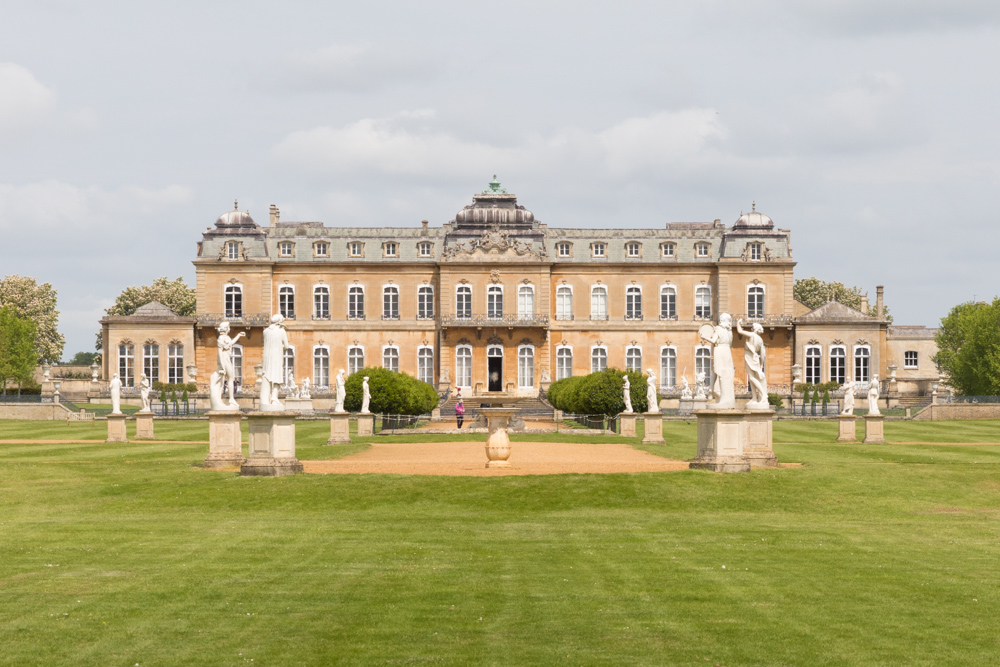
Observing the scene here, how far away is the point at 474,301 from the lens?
233 ft

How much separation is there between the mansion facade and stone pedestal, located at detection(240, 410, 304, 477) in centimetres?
4739

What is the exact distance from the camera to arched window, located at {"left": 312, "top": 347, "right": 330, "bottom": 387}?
71688 mm

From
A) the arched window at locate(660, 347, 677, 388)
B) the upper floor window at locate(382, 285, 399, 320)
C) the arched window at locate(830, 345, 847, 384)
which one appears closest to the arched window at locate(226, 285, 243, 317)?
the upper floor window at locate(382, 285, 399, 320)

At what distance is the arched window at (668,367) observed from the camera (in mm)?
71938

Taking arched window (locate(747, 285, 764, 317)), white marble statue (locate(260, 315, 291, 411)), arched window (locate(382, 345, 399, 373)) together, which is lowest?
white marble statue (locate(260, 315, 291, 411))

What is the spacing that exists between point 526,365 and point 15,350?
103ft

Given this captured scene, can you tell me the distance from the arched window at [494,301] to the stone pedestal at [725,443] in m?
47.9

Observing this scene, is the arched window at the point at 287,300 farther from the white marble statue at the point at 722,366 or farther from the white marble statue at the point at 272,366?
the white marble statue at the point at 722,366

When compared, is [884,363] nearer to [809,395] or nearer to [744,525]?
[809,395]

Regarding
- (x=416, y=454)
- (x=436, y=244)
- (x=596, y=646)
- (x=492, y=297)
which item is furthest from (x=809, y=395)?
(x=596, y=646)

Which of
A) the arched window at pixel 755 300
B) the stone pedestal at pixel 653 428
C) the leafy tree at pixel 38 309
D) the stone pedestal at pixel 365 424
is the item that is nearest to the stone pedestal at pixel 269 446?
the stone pedestal at pixel 653 428

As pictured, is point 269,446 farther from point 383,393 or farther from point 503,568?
point 383,393

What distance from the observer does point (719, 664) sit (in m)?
9.03

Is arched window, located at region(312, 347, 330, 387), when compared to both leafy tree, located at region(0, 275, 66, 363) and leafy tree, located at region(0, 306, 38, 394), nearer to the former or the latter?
leafy tree, located at region(0, 306, 38, 394)
